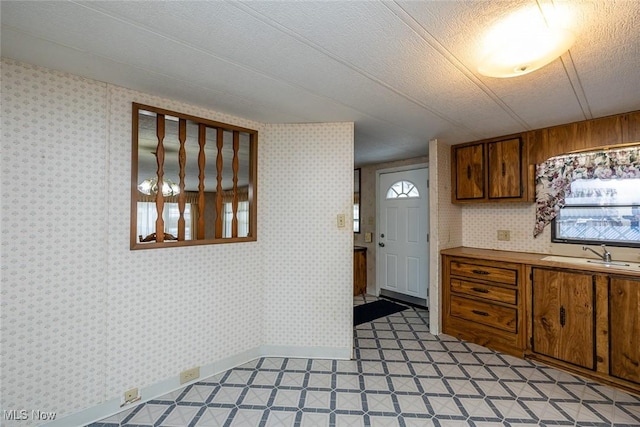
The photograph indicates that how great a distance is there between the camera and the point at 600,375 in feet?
7.41

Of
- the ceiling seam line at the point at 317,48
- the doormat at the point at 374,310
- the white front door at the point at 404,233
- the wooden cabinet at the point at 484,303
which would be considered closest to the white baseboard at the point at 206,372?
the doormat at the point at 374,310

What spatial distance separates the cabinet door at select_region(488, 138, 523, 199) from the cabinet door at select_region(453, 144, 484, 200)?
0.10 meters

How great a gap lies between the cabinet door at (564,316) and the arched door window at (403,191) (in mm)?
1894

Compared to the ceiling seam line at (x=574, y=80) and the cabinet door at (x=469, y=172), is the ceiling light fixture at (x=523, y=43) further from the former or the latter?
the cabinet door at (x=469, y=172)

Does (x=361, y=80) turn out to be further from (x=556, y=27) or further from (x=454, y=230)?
(x=454, y=230)

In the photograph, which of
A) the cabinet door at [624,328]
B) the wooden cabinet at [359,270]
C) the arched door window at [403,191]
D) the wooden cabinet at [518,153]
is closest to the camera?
the cabinet door at [624,328]

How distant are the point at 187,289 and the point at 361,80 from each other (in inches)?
76.3

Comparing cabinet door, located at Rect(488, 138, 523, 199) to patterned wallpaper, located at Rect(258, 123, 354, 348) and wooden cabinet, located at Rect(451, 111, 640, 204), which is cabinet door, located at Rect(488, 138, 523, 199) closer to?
wooden cabinet, located at Rect(451, 111, 640, 204)

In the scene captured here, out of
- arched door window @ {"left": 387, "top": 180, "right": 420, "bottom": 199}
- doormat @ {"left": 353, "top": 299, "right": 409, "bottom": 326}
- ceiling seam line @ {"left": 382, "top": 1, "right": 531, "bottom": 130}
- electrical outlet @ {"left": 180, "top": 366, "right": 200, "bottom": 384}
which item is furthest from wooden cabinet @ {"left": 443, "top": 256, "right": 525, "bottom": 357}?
electrical outlet @ {"left": 180, "top": 366, "right": 200, "bottom": 384}

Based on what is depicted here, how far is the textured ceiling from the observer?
3.97 feet

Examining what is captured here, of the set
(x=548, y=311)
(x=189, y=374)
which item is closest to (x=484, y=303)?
(x=548, y=311)

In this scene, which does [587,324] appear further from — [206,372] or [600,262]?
[206,372]

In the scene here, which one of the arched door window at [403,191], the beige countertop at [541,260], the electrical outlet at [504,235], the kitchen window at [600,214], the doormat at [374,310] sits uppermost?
the arched door window at [403,191]

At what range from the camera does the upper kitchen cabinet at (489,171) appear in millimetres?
2967
